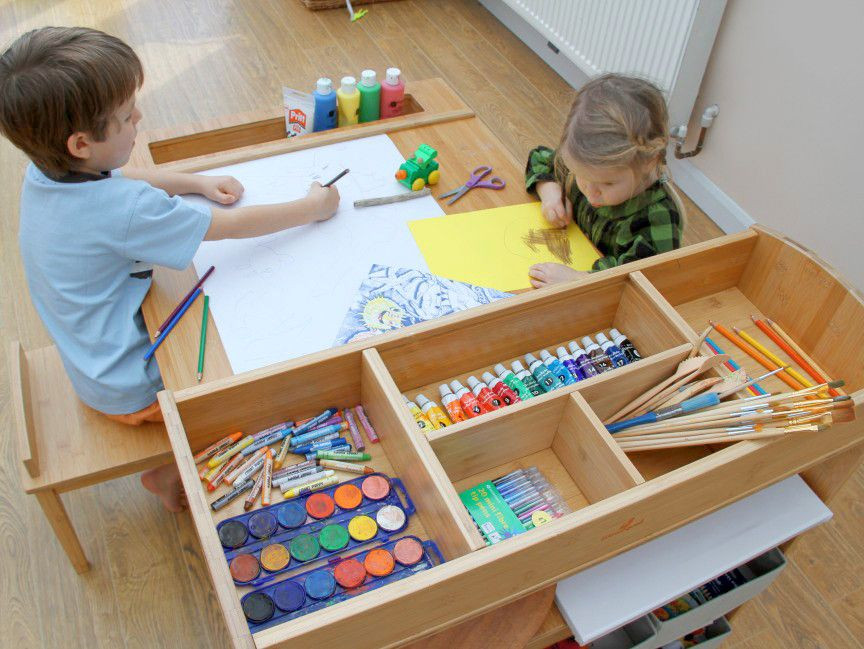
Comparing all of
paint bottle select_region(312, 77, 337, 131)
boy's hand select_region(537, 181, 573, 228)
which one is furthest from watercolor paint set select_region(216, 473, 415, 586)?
paint bottle select_region(312, 77, 337, 131)

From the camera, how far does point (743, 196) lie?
2.59 metres

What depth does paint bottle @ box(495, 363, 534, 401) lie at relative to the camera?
1.19m

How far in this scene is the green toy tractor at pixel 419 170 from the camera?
1.54m

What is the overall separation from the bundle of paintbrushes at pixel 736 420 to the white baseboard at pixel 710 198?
5.38 ft

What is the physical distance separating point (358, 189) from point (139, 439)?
66 centimetres

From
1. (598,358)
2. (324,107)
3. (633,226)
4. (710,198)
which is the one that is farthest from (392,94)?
(710,198)

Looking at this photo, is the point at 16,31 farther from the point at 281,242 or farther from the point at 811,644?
the point at 811,644

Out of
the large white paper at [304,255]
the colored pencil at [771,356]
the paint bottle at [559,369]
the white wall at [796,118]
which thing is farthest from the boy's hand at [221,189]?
the white wall at [796,118]

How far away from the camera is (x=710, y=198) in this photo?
2.70 meters

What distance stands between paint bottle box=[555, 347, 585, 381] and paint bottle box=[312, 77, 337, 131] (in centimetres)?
80

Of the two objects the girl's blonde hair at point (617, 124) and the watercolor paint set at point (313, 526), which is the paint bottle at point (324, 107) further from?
the watercolor paint set at point (313, 526)

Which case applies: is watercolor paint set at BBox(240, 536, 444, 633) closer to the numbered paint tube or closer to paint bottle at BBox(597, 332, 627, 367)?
the numbered paint tube

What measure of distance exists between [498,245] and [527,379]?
345 millimetres

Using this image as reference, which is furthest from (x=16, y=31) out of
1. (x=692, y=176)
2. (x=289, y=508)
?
(x=289, y=508)
